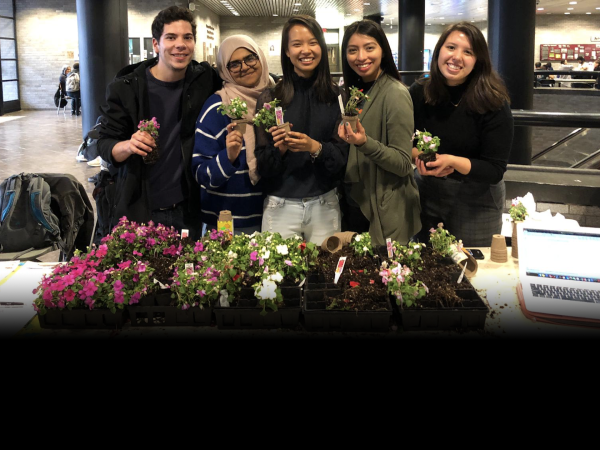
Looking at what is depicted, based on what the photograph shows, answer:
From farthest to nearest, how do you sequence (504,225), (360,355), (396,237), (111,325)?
1. (504,225)
2. (396,237)
3. (111,325)
4. (360,355)

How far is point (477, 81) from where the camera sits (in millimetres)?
2381

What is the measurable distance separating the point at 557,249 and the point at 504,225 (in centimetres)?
94

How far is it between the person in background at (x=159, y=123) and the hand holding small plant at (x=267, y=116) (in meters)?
0.47

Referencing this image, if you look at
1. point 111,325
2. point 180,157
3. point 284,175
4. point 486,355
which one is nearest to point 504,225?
point 284,175

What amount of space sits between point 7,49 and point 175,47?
766 inches

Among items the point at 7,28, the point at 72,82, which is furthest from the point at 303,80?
the point at 7,28

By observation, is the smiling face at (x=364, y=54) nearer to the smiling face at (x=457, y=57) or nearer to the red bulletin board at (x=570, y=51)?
the smiling face at (x=457, y=57)

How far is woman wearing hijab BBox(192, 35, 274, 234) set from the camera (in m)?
2.40

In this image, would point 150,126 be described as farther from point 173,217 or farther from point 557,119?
point 557,119

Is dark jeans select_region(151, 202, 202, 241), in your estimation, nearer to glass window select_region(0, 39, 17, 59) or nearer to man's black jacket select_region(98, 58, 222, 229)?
man's black jacket select_region(98, 58, 222, 229)

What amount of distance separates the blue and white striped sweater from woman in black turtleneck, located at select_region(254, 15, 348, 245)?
0.32ft

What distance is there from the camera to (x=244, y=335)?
5.32ft

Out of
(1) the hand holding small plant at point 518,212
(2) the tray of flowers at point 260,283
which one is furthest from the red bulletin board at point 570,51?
(2) the tray of flowers at point 260,283

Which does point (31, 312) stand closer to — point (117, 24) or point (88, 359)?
point (88, 359)
